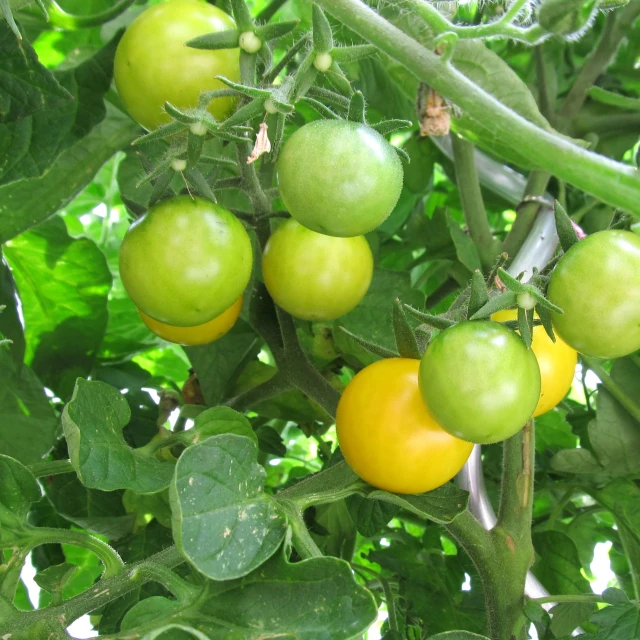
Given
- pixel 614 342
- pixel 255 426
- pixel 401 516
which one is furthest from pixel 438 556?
pixel 614 342

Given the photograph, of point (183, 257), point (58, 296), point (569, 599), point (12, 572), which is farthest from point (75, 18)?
point (569, 599)

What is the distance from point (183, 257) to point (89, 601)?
26 cm

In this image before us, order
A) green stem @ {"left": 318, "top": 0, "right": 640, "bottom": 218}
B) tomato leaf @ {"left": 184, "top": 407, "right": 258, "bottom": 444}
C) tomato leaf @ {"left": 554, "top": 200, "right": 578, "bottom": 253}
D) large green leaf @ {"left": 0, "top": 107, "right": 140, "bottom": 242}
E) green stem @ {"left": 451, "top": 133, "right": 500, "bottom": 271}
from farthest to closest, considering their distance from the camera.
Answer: green stem @ {"left": 451, "top": 133, "right": 500, "bottom": 271} → large green leaf @ {"left": 0, "top": 107, "right": 140, "bottom": 242} → tomato leaf @ {"left": 184, "top": 407, "right": 258, "bottom": 444} → tomato leaf @ {"left": 554, "top": 200, "right": 578, "bottom": 253} → green stem @ {"left": 318, "top": 0, "right": 640, "bottom": 218}

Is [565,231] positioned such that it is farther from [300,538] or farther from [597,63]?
[597,63]

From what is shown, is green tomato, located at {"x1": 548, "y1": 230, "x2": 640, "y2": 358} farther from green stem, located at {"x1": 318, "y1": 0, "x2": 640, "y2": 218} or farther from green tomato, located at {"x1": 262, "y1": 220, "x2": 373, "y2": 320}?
green tomato, located at {"x1": 262, "y1": 220, "x2": 373, "y2": 320}

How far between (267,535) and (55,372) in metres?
0.64

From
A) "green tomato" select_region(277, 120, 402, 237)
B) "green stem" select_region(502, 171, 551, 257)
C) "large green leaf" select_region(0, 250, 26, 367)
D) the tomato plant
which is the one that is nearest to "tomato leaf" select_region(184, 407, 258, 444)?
the tomato plant

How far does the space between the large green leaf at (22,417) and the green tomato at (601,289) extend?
1.98 feet

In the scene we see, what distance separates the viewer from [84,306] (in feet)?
3.43

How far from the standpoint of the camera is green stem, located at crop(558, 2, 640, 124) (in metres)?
1.10

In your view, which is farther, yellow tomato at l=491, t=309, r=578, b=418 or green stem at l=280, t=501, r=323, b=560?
yellow tomato at l=491, t=309, r=578, b=418

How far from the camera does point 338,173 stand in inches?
19.2

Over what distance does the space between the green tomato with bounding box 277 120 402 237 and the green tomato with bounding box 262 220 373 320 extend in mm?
163

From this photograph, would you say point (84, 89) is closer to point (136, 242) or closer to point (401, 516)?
point (136, 242)
